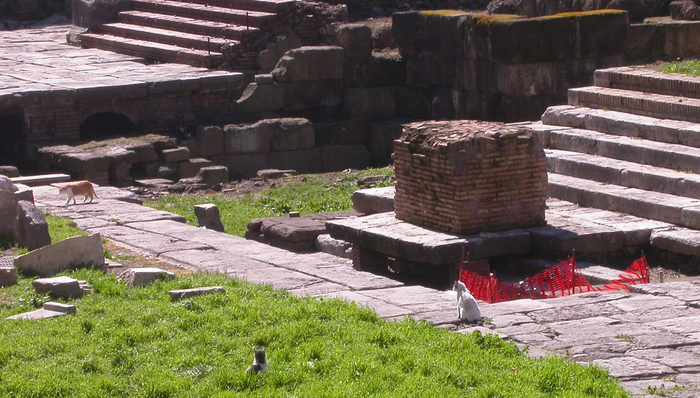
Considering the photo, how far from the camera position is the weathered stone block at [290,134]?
1859cm

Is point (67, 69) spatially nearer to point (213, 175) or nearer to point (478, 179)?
point (213, 175)

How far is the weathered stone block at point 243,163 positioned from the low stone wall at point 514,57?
3.33 meters

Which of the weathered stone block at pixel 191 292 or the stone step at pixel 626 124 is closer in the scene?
the weathered stone block at pixel 191 292

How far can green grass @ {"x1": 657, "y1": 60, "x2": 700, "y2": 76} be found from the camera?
40.8ft

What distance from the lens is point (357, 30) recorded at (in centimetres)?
2017

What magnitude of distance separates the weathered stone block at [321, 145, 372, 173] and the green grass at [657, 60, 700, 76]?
716 cm

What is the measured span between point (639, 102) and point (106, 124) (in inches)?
418

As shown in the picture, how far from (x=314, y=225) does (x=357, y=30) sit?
8.77 meters

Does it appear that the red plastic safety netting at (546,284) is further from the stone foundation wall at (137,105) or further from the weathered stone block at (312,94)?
the weathered stone block at (312,94)

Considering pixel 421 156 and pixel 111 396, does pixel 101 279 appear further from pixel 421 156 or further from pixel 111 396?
pixel 421 156

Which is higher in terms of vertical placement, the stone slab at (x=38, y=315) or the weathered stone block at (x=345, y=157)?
the stone slab at (x=38, y=315)

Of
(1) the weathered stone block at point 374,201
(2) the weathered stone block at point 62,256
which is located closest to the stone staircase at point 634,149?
(1) the weathered stone block at point 374,201

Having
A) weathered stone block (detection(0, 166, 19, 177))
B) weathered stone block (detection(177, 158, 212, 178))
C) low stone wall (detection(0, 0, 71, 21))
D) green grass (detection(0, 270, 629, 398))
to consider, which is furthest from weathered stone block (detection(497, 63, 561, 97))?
low stone wall (detection(0, 0, 71, 21))

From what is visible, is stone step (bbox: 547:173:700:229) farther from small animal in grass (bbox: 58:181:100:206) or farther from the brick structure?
small animal in grass (bbox: 58:181:100:206)
